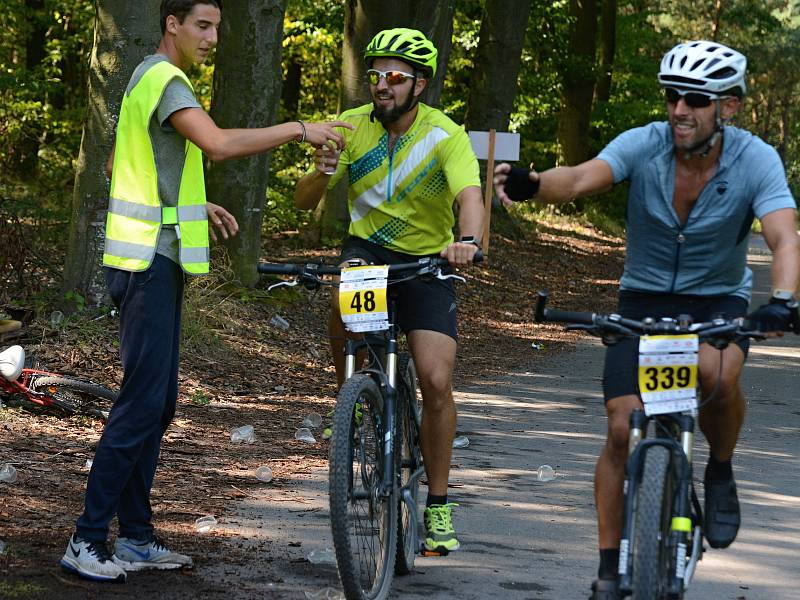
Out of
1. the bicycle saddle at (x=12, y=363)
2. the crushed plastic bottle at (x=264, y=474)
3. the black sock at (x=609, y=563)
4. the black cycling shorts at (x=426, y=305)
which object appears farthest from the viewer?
the bicycle saddle at (x=12, y=363)

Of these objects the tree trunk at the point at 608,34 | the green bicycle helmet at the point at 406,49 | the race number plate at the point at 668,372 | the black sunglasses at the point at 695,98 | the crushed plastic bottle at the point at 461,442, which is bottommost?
the crushed plastic bottle at the point at 461,442

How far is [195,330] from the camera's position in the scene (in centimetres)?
1150

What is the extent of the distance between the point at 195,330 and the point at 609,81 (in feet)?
94.0

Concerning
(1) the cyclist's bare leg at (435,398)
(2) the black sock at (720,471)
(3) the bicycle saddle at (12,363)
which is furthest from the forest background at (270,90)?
(2) the black sock at (720,471)

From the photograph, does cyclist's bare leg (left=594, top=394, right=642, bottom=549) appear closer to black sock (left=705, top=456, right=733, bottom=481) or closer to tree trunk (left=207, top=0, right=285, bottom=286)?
black sock (left=705, top=456, right=733, bottom=481)

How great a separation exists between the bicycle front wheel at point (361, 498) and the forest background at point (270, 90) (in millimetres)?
5591

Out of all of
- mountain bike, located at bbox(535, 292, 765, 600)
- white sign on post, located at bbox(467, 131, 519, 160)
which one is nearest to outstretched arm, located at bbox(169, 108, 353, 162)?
mountain bike, located at bbox(535, 292, 765, 600)

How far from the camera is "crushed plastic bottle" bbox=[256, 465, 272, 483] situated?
7578 millimetres

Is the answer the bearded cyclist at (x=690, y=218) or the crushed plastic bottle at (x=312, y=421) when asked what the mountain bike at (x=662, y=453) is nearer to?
the bearded cyclist at (x=690, y=218)

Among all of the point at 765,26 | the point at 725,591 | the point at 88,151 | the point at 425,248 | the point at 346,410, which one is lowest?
the point at 725,591

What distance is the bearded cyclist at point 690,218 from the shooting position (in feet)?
16.0

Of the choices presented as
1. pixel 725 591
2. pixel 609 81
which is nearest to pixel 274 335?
pixel 725 591

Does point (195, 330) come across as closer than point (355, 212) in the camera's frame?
No

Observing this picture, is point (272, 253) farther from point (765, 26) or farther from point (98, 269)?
point (765, 26)
